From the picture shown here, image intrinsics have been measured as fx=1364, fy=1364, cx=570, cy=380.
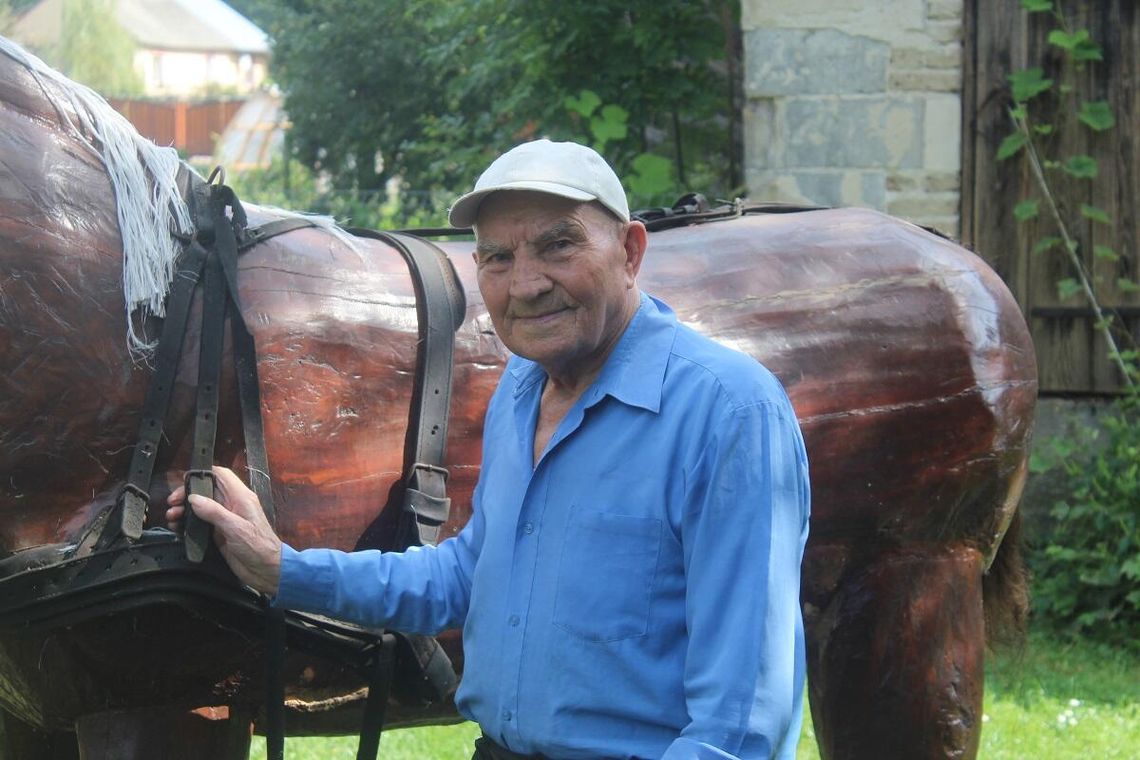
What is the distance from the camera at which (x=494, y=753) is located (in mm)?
1835

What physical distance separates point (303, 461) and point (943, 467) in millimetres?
1350

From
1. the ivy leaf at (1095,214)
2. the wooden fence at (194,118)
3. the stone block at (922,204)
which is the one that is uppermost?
the stone block at (922,204)

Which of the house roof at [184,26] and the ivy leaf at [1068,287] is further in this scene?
the house roof at [184,26]

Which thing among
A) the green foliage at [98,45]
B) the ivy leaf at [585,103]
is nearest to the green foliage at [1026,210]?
the ivy leaf at [585,103]

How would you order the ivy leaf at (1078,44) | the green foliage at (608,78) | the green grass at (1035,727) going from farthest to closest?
1. the green foliage at (608,78)
2. the ivy leaf at (1078,44)
3. the green grass at (1035,727)

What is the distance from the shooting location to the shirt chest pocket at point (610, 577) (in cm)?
166

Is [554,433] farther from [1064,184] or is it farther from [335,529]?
[1064,184]

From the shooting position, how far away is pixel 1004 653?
329cm

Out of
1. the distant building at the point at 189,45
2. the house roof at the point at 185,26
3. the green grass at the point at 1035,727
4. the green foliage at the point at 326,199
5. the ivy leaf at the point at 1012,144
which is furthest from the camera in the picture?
the house roof at the point at 185,26

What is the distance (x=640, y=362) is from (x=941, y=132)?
4462mm

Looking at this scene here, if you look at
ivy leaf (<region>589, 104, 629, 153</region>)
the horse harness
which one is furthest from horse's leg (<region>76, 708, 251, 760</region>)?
ivy leaf (<region>589, 104, 629, 153</region>)

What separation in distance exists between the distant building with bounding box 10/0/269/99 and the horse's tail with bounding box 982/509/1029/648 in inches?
2273

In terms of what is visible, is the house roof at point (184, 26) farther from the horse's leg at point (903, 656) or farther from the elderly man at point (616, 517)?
the elderly man at point (616, 517)

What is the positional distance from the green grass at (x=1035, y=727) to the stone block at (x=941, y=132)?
7.01 feet
